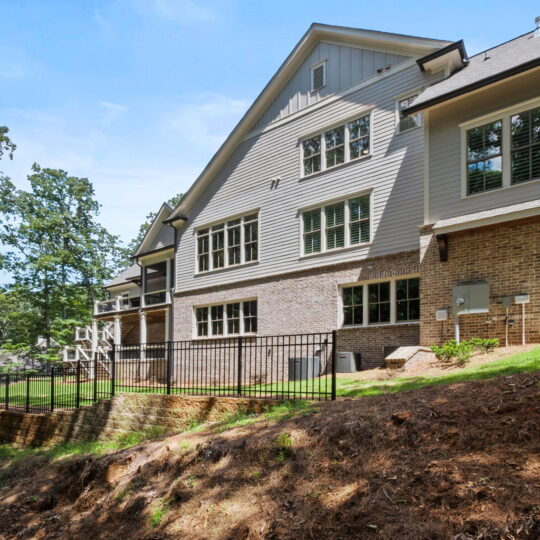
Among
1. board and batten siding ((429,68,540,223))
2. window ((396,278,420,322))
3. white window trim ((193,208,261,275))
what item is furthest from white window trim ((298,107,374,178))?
window ((396,278,420,322))

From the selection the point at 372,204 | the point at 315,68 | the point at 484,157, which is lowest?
the point at 372,204

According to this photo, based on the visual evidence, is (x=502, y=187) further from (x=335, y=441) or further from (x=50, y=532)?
(x=50, y=532)

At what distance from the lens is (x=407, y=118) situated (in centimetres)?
1446

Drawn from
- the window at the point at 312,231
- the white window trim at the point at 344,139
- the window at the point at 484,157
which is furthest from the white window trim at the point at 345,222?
the window at the point at 484,157

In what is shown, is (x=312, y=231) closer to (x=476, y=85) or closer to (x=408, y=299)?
(x=408, y=299)

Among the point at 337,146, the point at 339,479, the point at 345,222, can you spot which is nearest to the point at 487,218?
the point at 345,222

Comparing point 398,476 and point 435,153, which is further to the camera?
point 435,153

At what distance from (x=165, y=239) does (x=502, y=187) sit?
17117 millimetres

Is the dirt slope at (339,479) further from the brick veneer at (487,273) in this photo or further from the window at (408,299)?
the window at (408,299)

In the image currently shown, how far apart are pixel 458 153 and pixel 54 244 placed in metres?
38.6

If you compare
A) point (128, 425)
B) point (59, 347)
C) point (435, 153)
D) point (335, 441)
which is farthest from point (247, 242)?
point (59, 347)

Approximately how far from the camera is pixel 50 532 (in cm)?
705

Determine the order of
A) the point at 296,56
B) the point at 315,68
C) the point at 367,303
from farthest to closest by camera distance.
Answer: the point at 296,56 < the point at 315,68 < the point at 367,303

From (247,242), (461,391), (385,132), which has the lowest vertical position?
(461,391)
